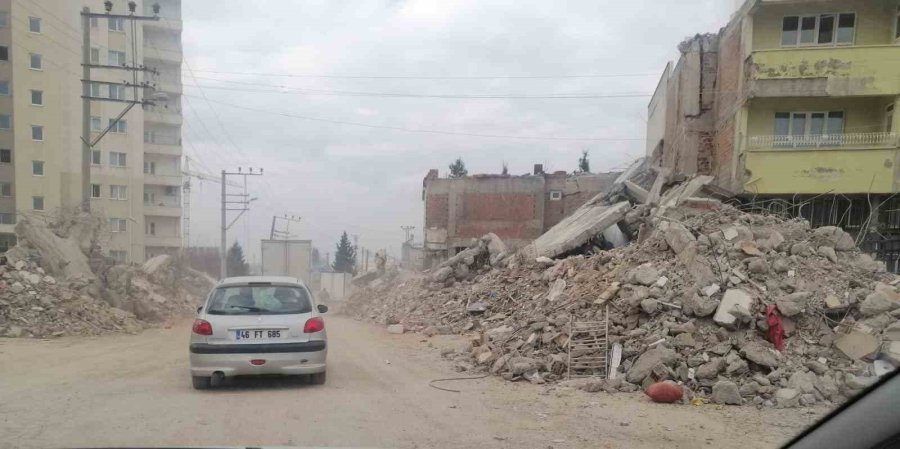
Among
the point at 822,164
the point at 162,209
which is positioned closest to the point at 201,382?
the point at 822,164

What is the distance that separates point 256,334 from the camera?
7211 millimetres

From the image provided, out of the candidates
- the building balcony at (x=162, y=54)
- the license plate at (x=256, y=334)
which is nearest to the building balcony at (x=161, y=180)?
the building balcony at (x=162, y=54)

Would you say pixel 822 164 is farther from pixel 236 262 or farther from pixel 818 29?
pixel 236 262

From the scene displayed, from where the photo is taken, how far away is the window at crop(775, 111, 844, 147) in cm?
1783

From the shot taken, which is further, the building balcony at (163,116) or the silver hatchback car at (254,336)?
the building balcony at (163,116)

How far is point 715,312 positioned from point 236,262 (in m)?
69.7

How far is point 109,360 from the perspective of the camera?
406 inches

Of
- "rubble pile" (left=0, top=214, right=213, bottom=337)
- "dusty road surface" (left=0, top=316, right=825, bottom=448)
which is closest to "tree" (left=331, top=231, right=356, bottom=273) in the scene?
"rubble pile" (left=0, top=214, right=213, bottom=337)

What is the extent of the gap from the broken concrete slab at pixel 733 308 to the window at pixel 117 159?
1635 inches

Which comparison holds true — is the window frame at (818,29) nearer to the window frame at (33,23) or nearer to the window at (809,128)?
the window at (809,128)

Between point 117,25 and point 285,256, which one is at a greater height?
point 117,25

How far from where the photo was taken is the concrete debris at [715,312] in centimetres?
737

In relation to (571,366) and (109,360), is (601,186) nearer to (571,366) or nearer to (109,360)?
(571,366)

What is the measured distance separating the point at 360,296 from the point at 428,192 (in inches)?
278
